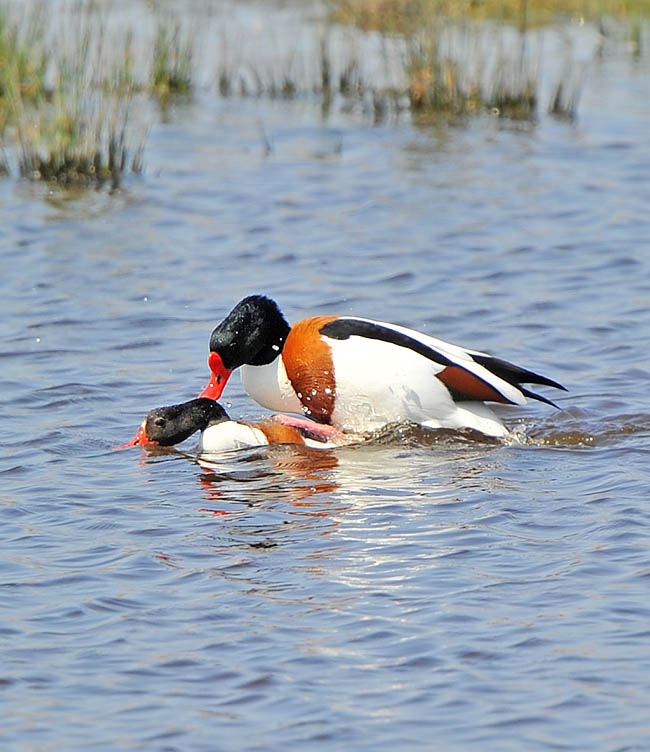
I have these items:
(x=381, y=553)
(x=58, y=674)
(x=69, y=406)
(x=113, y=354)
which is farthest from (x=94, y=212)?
(x=58, y=674)

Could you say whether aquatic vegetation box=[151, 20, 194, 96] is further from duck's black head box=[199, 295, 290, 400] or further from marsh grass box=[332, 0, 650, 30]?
duck's black head box=[199, 295, 290, 400]

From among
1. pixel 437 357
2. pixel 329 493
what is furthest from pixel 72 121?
pixel 329 493

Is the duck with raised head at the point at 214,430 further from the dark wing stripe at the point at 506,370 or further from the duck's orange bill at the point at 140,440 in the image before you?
the dark wing stripe at the point at 506,370

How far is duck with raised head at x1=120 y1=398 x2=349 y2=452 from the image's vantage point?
22.0 feet

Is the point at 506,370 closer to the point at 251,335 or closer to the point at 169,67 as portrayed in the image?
the point at 251,335

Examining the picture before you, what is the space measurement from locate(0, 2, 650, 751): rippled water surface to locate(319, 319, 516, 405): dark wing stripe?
0.24 metres

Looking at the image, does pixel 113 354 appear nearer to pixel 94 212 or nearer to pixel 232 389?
pixel 232 389

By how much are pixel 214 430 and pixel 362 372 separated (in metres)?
0.74

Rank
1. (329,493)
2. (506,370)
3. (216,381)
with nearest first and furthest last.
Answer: (329,493), (506,370), (216,381)

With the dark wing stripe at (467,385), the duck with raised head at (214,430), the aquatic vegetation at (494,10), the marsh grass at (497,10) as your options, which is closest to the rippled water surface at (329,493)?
the duck with raised head at (214,430)

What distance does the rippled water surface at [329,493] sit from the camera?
4.12 metres

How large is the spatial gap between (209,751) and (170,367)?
4414mm

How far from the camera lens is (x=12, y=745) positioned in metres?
3.91

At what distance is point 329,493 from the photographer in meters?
6.01
